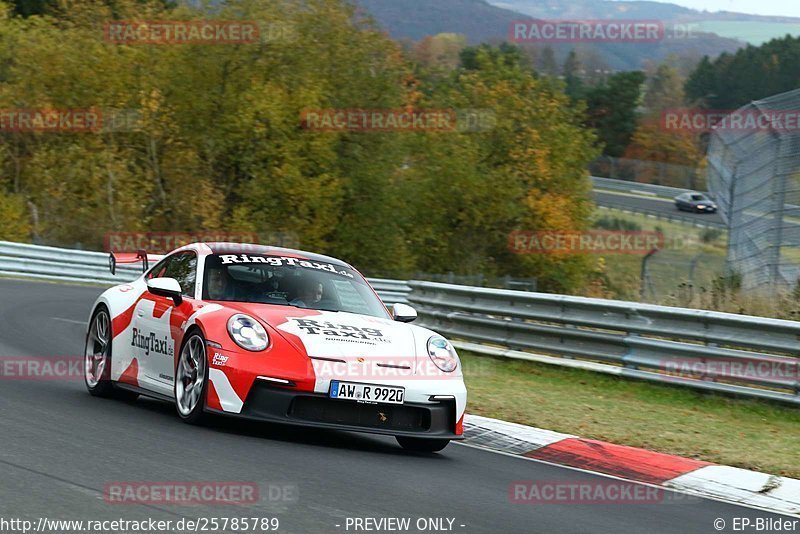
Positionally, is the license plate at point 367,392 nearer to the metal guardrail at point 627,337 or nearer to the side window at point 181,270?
the side window at point 181,270

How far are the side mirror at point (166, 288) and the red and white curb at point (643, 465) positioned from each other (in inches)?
99.9

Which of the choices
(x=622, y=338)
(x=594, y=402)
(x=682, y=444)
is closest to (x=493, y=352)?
(x=622, y=338)

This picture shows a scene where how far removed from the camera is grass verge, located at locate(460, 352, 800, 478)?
9.00 metres

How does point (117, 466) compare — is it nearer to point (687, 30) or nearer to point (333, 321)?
point (333, 321)

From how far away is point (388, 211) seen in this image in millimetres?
45531

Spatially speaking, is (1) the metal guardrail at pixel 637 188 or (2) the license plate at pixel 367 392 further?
(1) the metal guardrail at pixel 637 188

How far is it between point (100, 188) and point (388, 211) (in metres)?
11.1

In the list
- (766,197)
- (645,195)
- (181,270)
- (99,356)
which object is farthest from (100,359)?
(645,195)

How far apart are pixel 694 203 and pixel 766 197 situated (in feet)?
186

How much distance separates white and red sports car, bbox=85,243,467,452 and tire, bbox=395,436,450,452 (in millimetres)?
10

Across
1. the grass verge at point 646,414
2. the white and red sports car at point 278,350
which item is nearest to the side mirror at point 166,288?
the white and red sports car at point 278,350

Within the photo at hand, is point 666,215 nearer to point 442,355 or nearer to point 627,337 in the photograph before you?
point 627,337

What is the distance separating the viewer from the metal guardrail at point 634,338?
11406 mm

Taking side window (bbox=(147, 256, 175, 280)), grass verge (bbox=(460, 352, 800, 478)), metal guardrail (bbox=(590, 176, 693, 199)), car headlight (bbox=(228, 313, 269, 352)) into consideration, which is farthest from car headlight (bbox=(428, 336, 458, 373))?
metal guardrail (bbox=(590, 176, 693, 199))
